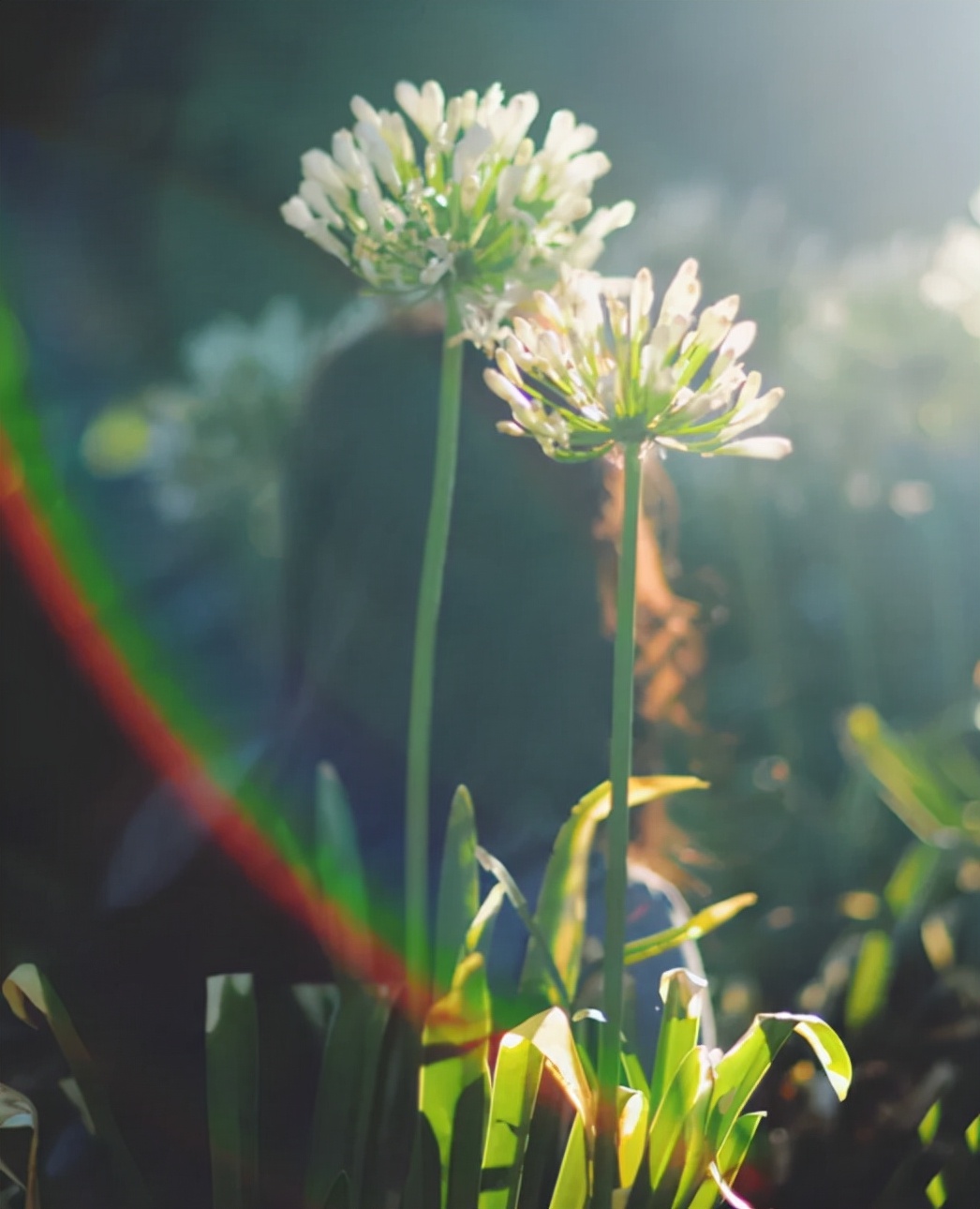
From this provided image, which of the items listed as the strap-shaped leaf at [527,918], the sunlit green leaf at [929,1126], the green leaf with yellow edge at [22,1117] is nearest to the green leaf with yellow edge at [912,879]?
the sunlit green leaf at [929,1126]

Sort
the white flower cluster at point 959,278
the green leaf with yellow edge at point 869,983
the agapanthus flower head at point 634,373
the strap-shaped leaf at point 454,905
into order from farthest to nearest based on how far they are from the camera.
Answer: the white flower cluster at point 959,278
the green leaf with yellow edge at point 869,983
the strap-shaped leaf at point 454,905
the agapanthus flower head at point 634,373

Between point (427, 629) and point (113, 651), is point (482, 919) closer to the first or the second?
point (427, 629)

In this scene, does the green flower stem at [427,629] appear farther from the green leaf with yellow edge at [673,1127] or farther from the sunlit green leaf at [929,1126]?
the sunlit green leaf at [929,1126]

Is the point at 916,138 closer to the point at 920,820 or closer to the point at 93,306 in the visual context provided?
the point at 920,820

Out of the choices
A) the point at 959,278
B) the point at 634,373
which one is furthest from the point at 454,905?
the point at 959,278

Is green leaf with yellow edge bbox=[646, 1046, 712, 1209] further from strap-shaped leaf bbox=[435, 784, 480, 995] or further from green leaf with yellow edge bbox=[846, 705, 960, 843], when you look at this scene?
green leaf with yellow edge bbox=[846, 705, 960, 843]

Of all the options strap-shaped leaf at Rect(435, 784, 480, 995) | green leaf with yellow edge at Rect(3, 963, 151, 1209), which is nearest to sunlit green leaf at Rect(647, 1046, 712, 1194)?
strap-shaped leaf at Rect(435, 784, 480, 995)
